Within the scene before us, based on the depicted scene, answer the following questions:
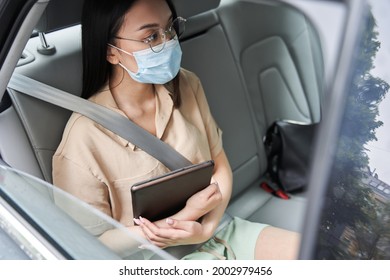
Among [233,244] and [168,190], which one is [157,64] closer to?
[168,190]

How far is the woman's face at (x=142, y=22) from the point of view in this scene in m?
1.17

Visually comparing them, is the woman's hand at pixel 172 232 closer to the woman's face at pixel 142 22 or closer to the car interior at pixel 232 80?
the car interior at pixel 232 80

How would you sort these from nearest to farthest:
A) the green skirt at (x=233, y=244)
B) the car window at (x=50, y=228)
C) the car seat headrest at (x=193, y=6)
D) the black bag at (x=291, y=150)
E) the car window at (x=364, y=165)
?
the car window at (x=364, y=165) < the car window at (x=50, y=228) < the green skirt at (x=233, y=244) < the car seat headrest at (x=193, y=6) < the black bag at (x=291, y=150)

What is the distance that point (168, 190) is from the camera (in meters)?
1.19

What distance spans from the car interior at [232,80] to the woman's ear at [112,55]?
15 centimetres

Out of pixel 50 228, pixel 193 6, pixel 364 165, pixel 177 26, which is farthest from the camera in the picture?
pixel 193 6

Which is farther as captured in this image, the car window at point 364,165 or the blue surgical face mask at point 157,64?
the blue surgical face mask at point 157,64

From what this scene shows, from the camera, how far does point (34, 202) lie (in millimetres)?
1008

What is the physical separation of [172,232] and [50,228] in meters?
0.36

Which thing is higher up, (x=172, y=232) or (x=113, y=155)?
(x=113, y=155)

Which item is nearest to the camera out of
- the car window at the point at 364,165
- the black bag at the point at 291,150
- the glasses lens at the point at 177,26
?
the car window at the point at 364,165

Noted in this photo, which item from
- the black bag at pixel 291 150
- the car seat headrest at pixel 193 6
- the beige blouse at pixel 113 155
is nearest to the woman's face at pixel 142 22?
the beige blouse at pixel 113 155

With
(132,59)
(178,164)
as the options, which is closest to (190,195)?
(178,164)

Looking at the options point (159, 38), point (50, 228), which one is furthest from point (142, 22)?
point (50, 228)
